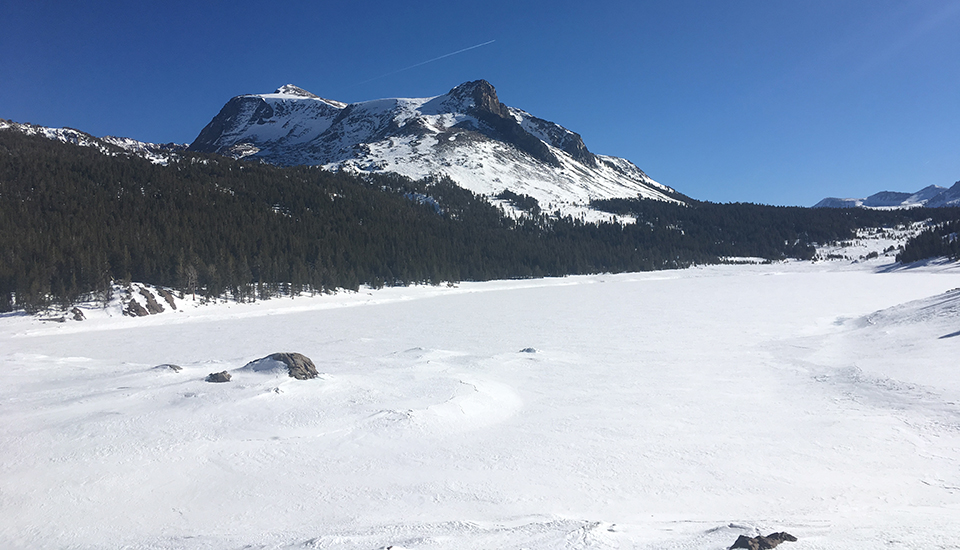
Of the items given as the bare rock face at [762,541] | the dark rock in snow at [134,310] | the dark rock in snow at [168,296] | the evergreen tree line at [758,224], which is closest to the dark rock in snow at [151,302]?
the dark rock in snow at [134,310]

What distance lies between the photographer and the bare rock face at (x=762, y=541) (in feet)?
17.9

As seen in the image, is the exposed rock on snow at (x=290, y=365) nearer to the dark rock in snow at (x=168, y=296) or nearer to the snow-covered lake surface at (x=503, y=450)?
the snow-covered lake surface at (x=503, y=450)

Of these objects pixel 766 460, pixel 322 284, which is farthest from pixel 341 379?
pixel 322 284

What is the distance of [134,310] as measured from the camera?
4338cm

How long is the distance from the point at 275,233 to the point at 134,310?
41128 mm

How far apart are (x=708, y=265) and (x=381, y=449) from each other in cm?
13729

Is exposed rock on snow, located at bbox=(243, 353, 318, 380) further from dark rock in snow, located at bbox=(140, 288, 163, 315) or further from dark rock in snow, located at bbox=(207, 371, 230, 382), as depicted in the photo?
dark rock in snow, located at bbox=(140, 288, 163, 315)

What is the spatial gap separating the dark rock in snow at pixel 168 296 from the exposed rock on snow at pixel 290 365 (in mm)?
39621

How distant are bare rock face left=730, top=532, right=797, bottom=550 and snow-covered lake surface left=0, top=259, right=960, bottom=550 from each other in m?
0.20

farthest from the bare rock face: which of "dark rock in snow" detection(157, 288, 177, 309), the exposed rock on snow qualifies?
"dark rock in snow" detection(157, 288, 177, 309)

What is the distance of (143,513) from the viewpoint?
800 cm

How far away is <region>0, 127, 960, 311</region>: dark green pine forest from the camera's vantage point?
53.8m

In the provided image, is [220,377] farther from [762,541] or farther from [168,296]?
[168,296]

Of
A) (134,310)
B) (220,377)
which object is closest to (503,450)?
(220,377)
